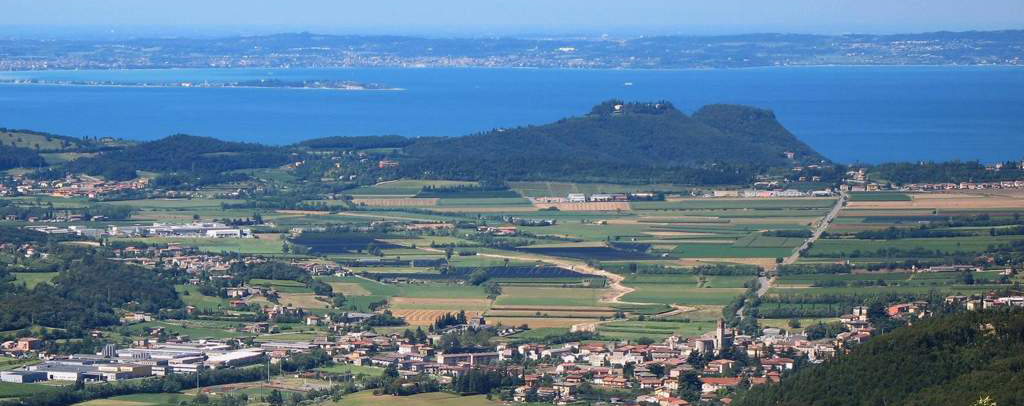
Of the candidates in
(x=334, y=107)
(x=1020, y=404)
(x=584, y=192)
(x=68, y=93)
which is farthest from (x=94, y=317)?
(x=68, y=93)

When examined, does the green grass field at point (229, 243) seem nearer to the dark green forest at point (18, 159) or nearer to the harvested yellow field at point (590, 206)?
the harvested yellow field at point (590, 206)

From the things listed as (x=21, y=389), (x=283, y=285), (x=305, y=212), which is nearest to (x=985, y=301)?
(x=283, y=285)

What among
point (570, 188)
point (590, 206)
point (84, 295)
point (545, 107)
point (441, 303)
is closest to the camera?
point (84, 295)

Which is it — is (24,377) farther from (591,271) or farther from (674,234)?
(674,234)

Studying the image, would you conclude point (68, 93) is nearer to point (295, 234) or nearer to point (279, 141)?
point (279, 141)

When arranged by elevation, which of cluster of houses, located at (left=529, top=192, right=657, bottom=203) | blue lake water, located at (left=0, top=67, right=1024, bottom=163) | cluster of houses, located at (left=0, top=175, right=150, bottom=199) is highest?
cluster of houses, located at (left=529, top=192, right=657, bottom=203)

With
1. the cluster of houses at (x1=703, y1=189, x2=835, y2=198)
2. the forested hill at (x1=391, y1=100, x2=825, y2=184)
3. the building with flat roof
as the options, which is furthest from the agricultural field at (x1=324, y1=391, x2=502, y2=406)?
the forested hill at (x1=391, y1=100, x2=825, y2=184)

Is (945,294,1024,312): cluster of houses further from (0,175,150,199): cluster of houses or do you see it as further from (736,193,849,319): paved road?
(0,175,150,199): cluster of houses
